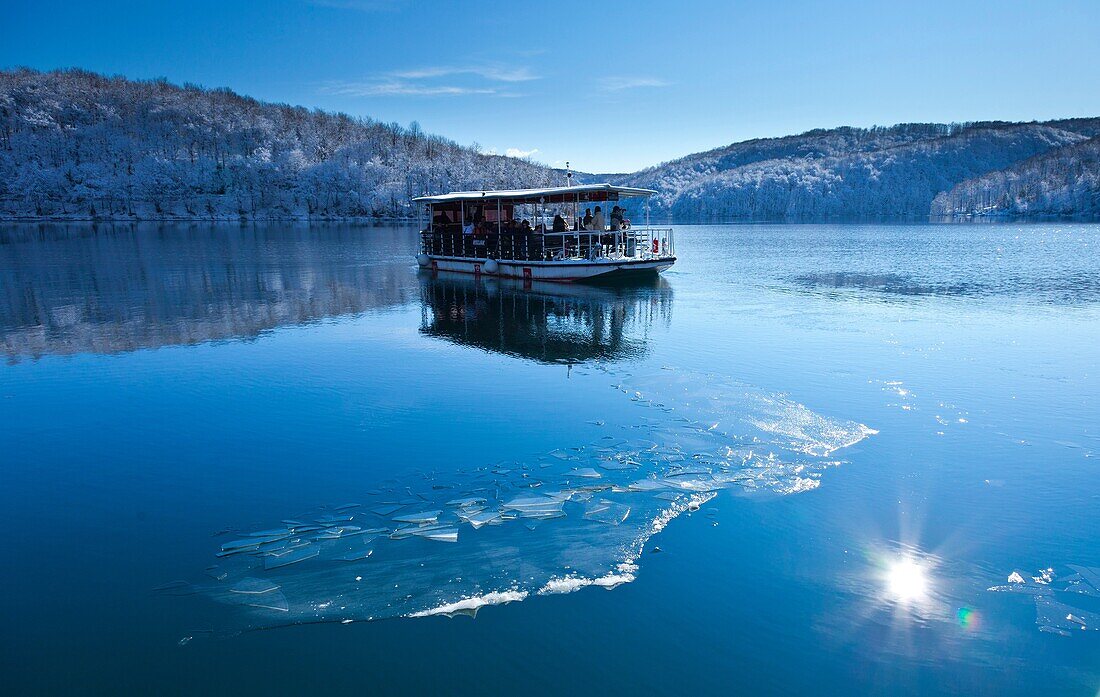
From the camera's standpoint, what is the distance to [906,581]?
6.45m

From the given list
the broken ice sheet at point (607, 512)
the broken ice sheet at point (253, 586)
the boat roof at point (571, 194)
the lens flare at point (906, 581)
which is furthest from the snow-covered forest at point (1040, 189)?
the broken ice sheet at point (253, 586)

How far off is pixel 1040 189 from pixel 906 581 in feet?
587

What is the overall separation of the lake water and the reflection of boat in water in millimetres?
443

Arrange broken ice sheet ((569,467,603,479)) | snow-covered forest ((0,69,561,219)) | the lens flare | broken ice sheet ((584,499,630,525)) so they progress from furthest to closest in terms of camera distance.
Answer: snow-covered forest ((0,69,561,219))
broken ice sheet ((569,467,603,479))
broken ice sheet ((584,499,630,525))
the lens flare

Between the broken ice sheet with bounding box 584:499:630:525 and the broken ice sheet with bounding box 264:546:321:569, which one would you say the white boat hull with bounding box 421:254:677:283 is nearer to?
the broken ice sheet with bounding box 584:499:630:525

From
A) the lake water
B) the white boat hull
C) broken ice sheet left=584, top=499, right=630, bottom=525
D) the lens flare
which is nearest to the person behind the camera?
the lake water

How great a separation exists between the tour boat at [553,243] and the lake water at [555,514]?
45.9ft

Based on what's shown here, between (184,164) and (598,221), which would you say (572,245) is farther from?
(184,164)

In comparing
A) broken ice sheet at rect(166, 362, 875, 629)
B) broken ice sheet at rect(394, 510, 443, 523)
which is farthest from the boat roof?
broken ice sheet at rect(394, 510, 443, 523)

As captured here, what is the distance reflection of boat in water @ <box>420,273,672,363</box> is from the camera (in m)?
17.5

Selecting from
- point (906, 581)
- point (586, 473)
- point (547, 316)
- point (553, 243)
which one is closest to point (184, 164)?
point (553, 243)

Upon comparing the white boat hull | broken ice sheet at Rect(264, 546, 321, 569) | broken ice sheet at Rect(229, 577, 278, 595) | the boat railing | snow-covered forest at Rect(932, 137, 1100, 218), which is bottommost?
broken ice sheet at Rect(229, 577, 278, 595)

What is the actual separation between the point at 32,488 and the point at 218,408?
3529 mm

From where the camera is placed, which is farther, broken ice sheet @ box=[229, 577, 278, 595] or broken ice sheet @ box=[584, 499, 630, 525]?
broken ice sheet @ box=[584, 499, 630, 525]
